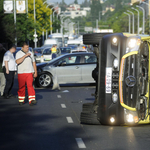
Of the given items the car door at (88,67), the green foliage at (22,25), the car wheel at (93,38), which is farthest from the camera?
the green foliage at (22,25)

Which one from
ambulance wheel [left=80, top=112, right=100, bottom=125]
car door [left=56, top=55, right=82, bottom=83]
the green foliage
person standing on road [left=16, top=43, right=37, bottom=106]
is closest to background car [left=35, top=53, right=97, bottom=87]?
car door [left=56, top=55, right=82, bottom=83]

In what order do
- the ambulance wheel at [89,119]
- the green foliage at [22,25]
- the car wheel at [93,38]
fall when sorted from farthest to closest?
the green foliage at [22,25] < the car wheel at [93,38] < the ambulance wheel at [89,119]

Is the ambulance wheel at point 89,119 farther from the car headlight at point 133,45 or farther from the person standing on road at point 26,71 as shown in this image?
the person standing on road at point 26,71

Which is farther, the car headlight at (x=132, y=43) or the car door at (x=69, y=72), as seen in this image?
the car door at (x=69, y=72)

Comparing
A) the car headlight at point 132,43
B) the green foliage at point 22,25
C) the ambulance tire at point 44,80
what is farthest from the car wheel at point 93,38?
the green foliage at point 22,25

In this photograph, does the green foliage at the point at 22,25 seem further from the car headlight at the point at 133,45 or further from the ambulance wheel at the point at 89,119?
the car headlight at the point at 133,45

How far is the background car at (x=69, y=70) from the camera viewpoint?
734 inches

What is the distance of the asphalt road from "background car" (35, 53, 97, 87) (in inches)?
258

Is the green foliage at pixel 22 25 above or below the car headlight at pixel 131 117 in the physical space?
above

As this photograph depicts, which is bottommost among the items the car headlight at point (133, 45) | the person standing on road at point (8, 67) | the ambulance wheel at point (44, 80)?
the ambulance wheel at point (44, 80)

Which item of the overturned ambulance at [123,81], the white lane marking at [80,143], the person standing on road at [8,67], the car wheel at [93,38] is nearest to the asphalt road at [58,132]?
the white lane marking at [80,143]

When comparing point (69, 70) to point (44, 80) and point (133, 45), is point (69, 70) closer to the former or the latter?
point (44, 80)

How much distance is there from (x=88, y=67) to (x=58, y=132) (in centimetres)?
1044

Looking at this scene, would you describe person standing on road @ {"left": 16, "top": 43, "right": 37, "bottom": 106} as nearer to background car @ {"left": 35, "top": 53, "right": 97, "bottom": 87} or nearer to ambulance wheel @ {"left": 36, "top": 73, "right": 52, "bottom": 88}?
background car @ {"left": 35, "top": 53, "right": 97, "bottom": 87}
